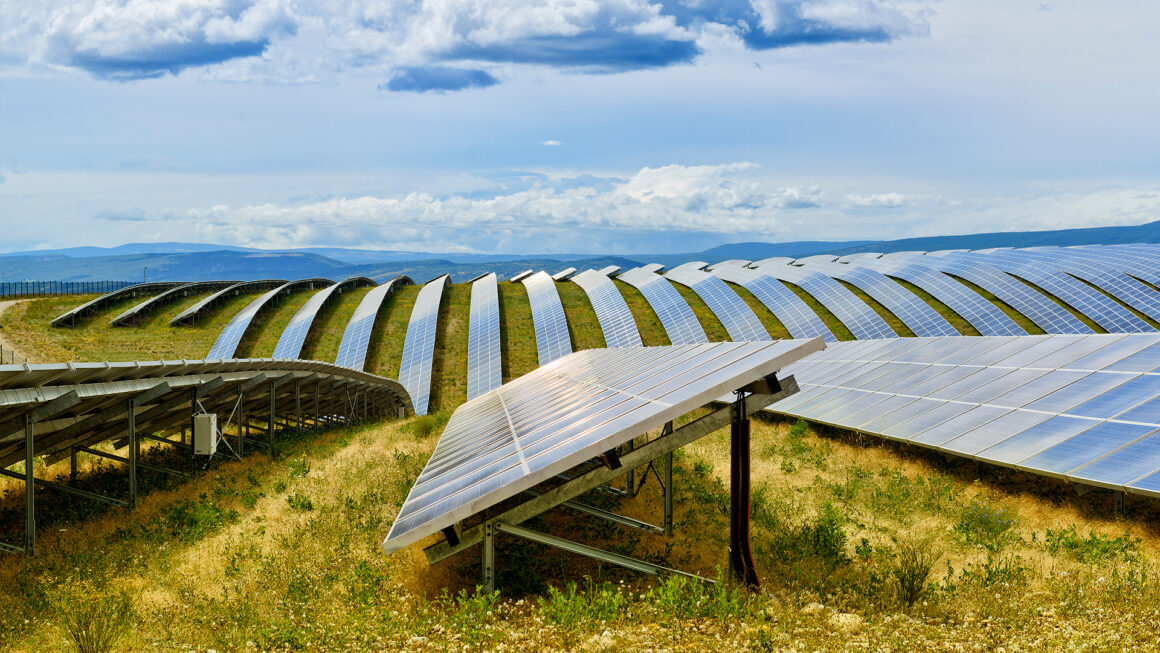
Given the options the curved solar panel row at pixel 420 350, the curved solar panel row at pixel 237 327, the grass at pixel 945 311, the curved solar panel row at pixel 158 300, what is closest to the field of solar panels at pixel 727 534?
the curved solar panel row at pixel 420 350

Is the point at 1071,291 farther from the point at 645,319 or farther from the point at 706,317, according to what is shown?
the point at 645,319

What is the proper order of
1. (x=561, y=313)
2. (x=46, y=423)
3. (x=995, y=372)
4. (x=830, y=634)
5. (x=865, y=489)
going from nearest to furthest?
(x=830, y=634), (x=46, y=423), (x=865, y=489), (x=995, y=372), (x=561, y=313)

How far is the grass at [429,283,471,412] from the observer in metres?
56.7

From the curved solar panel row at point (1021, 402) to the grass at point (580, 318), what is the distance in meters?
34.8

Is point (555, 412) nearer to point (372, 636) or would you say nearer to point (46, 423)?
point (372, 636)

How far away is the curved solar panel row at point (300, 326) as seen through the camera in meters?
63.2

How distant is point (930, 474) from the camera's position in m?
20.4

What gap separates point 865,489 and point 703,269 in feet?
250

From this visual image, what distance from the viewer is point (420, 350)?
62.8 m

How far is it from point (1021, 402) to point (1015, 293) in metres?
54.0

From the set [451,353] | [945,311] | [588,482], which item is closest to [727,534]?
[588,482]

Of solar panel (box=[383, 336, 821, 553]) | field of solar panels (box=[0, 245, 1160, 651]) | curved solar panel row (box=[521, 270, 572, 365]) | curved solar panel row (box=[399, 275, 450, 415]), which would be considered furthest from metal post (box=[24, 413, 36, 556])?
curved solar panel row (box=[521, 270, 572, 365])

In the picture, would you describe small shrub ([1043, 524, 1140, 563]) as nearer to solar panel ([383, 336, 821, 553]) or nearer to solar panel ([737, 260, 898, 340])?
solar panel ([383, 336, 821, 553])

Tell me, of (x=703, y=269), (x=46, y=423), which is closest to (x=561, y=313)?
(x=703, y=269)
